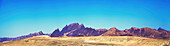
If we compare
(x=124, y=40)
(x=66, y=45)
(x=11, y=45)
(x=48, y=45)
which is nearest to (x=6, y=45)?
(x=11, y=45)

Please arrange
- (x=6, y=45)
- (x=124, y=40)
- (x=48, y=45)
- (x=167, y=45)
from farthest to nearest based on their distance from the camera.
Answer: (x=124, y=40)
(x=48, y=45)
(x=6, y=45)
(x=167, y=45)

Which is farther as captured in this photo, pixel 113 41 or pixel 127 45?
pixel 113 41

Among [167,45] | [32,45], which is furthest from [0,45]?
[167,45]

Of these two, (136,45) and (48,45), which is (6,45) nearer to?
(48,45)

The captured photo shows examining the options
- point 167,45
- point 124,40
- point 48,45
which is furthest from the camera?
point 124,40

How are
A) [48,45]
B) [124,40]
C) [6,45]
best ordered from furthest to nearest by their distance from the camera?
1. [124,40]
2. [48,45]
3. [6,45]

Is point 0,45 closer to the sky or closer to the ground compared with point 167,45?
closer to the sky

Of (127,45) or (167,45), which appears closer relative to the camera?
(167,45)

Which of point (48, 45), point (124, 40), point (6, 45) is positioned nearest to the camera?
point (6, 45)

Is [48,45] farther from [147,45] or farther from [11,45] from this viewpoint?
[147,45]

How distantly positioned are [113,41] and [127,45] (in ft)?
76.0

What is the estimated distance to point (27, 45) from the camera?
400 feet

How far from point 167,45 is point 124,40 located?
159ft

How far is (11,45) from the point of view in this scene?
118 meters
